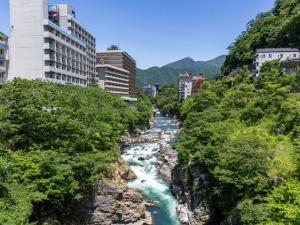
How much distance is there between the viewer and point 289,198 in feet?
41.3

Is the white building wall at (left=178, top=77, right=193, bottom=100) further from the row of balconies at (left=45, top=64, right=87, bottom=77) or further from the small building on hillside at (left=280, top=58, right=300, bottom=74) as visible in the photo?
the small building on hillside at (left=280, top=58, right=300, bottom=74)

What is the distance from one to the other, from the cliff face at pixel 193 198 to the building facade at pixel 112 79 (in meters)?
57.9

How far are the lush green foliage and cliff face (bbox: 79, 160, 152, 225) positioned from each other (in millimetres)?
8077

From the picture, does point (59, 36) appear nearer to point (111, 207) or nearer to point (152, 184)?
point (152, 184)

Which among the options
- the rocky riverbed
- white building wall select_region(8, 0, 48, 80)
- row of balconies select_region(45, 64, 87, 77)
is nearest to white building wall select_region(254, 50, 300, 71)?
the rocky riverbed

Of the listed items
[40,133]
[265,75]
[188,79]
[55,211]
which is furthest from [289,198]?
Answer: [188,79]

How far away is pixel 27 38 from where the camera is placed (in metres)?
43.2

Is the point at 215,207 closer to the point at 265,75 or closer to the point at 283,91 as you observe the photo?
the point at 283,91

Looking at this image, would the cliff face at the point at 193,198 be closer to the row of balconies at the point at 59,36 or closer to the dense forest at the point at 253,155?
the dense forest at the point at 253,155

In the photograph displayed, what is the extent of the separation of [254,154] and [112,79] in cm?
7178

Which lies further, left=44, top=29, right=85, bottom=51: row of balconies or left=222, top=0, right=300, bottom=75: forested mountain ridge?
left=222, top=0, right=300, bottom=75: forested mountain ridge

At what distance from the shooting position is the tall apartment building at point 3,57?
138 feet

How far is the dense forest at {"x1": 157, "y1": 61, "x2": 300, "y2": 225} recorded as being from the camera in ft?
47.0

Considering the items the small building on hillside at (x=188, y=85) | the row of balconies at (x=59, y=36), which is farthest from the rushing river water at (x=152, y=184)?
the small building on hillside at (x=188, y=85)
